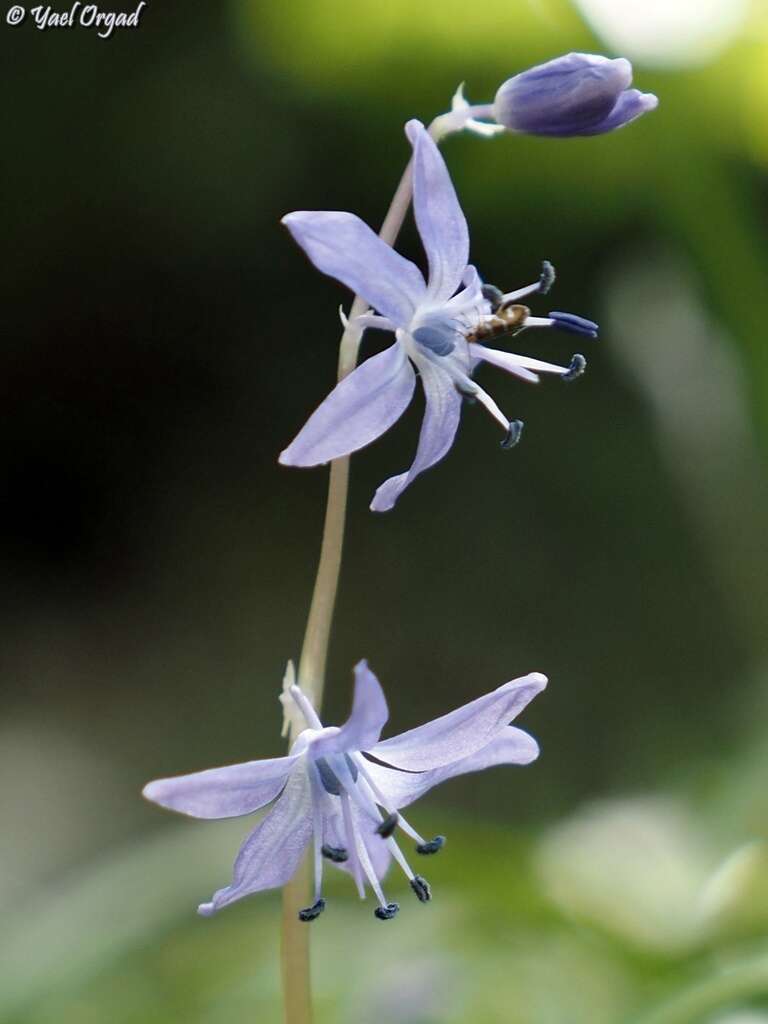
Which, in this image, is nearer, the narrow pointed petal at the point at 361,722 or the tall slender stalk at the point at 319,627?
the narrow pointed petal at the point at 361,722

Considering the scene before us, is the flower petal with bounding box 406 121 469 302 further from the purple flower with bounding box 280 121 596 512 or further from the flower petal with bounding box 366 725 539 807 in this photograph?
the flower petal with bounding box 366 725 539 807

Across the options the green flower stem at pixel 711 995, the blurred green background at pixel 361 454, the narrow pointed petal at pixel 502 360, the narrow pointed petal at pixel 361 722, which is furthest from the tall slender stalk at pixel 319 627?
the blurred green background at pixel 361 454

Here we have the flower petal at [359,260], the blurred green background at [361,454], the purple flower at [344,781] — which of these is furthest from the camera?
the blurred green background at [361,454]

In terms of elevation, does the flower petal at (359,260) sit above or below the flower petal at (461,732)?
Answer: above

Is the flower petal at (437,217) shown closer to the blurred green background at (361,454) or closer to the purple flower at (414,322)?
the purple flower at (414,322)

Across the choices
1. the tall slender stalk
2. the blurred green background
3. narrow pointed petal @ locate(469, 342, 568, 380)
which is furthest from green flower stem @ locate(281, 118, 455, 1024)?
the blurred green background

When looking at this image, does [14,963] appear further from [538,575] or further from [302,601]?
[538,575]

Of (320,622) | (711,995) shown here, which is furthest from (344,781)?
(711,995)

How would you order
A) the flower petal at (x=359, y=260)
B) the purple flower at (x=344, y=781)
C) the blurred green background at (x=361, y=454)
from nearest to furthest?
1. the flower petal at (x=359, y=260)
2. the purple flower at (x=344, y=781)
3. the blurred green background at (x=361, y=454)
